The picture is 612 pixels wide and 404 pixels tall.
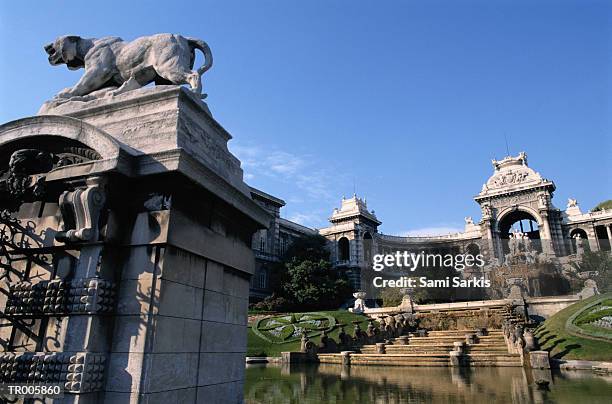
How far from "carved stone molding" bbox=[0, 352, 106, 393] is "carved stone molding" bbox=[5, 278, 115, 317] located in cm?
49

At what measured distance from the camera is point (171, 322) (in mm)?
5289

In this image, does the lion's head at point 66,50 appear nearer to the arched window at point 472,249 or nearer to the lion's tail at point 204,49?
the lion's tail at point 204,49

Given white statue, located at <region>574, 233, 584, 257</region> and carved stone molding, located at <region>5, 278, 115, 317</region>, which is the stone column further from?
carved stone molding, located at <region>5, 278, 115, 317</region>

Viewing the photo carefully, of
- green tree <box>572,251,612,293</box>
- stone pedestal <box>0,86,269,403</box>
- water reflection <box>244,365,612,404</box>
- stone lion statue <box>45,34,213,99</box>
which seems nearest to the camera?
stone pedestal <box>0,86,269,403</box>

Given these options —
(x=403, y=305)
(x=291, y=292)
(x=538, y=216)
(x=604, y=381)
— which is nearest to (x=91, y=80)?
(x=604, y=381)

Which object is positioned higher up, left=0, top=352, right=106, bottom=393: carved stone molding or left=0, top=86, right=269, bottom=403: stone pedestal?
left=0, top=86, right=269, bottom=403: stone pedestal

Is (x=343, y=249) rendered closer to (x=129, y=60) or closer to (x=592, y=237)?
(x=592, y=237)

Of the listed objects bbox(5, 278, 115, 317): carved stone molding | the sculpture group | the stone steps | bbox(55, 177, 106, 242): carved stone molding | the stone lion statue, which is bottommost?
the stone steps

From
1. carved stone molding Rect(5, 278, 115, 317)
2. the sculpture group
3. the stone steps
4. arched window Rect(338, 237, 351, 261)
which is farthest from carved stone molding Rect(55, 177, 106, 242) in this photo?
arched window Rect(338, 237, 351, 261)

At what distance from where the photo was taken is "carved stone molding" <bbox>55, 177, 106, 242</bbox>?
5281 millimetres

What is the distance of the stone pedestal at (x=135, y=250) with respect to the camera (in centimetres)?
504

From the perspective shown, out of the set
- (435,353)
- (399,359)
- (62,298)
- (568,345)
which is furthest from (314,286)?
(62,298)

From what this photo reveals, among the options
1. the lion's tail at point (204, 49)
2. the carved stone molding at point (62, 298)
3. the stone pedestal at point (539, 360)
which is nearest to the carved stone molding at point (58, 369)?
the carved stone molding at point (62, 298)

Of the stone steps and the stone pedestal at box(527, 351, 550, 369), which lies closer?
the stone pedestal at box(527, 351, 550, 369)
